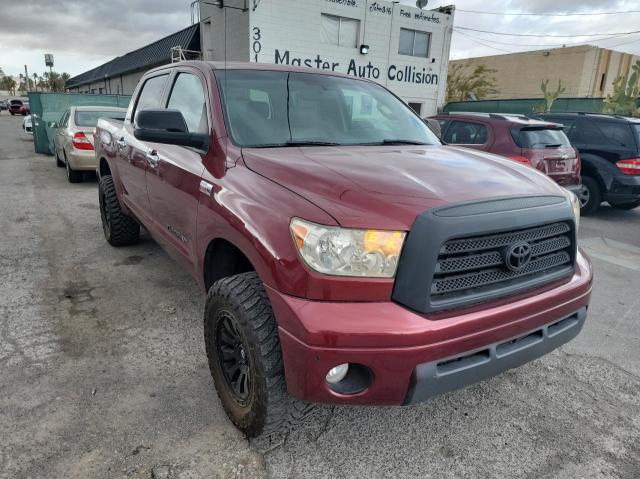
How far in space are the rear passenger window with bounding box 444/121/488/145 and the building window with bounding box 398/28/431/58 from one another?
1411cm

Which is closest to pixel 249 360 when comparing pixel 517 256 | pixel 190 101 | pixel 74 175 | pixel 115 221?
pixel 517 256

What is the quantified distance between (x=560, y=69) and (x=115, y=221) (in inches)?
1597

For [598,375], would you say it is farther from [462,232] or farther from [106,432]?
[106,432]

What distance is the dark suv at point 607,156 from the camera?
24.7 ft

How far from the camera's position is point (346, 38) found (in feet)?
61.3

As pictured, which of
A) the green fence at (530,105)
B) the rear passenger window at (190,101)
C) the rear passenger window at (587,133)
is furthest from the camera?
the green fence at (530,105)

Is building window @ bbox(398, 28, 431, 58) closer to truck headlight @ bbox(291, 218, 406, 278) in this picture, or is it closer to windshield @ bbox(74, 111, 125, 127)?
windshield @ bbox(74, 111, 125, 127)

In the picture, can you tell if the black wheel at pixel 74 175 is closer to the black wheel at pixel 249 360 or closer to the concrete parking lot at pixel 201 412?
the concrete parking lot at pixel 201 412

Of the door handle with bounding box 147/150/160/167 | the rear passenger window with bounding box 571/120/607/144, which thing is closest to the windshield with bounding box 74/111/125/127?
the door handle with bounding box 147/150/160/167

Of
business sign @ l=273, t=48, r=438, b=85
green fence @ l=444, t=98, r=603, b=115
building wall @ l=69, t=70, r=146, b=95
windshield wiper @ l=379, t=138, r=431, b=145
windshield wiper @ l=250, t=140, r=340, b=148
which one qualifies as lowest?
windshield wiper @ l=250, t=140, r=340, b=148

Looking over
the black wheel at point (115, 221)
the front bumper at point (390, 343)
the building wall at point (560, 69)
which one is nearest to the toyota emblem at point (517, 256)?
the front bumper at point (390, 343)

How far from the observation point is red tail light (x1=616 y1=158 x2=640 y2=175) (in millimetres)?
7477

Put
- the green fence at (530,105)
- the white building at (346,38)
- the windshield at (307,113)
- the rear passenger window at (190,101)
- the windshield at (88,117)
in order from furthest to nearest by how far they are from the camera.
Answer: the green fence at (530,105), the white building at (346,38), the windshield at (88,117), the rear passenger window at (190,101), the windshield at (307,113)

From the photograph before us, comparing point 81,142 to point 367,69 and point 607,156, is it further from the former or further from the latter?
point 367,69
